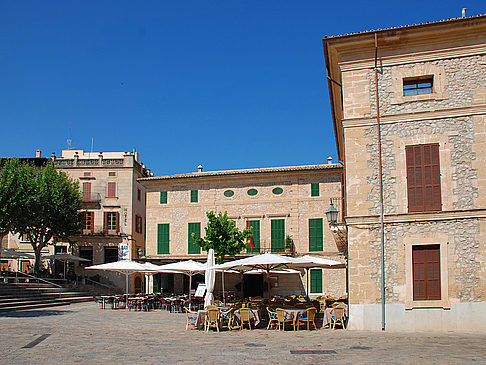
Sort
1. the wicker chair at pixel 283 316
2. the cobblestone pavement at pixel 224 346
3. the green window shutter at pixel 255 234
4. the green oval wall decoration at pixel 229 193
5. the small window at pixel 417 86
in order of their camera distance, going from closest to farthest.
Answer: the cobblestone pavement at pixel 224 346 → the wicker chair at pixel 283 316 → the small window at pixel 417 86 → the green window shutter at pixel 255 234 → the green oval wall decoration at pixel 229 193

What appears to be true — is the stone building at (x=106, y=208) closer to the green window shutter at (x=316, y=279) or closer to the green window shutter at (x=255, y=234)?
the green window shutter at (x=255, y=234)

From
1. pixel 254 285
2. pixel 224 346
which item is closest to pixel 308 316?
pixel 224 346

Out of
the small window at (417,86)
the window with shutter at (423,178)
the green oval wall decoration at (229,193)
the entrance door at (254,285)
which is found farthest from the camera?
the green oval wall decoration at (229,193)

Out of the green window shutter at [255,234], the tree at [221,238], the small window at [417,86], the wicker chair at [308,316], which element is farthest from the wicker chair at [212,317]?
the green window shutter at [255,234]

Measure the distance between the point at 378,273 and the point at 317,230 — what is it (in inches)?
623

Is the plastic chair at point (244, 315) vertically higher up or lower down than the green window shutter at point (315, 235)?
lower down

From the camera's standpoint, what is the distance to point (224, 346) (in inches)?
416

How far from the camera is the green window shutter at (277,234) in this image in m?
29.5

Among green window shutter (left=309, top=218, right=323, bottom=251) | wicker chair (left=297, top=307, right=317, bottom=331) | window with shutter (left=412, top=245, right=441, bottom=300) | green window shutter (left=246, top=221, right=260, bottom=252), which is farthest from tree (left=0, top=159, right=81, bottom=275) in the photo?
window with shutter (left=412, top=245, right=441, bottom=300)

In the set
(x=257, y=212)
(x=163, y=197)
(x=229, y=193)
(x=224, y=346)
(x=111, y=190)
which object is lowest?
(x=224, y=346)

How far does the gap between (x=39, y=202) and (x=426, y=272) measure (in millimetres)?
24126

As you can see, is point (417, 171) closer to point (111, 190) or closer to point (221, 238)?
point (221, 238)

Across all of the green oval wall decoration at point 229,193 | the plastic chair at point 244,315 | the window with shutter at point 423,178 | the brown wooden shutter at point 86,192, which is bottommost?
the plastic chair at point 244,315

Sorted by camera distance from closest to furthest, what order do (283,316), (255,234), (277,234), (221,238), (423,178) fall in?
1. (423,178)
2. (283,316)
3. (221,238)
4. (277,234)
5. (255,234)
